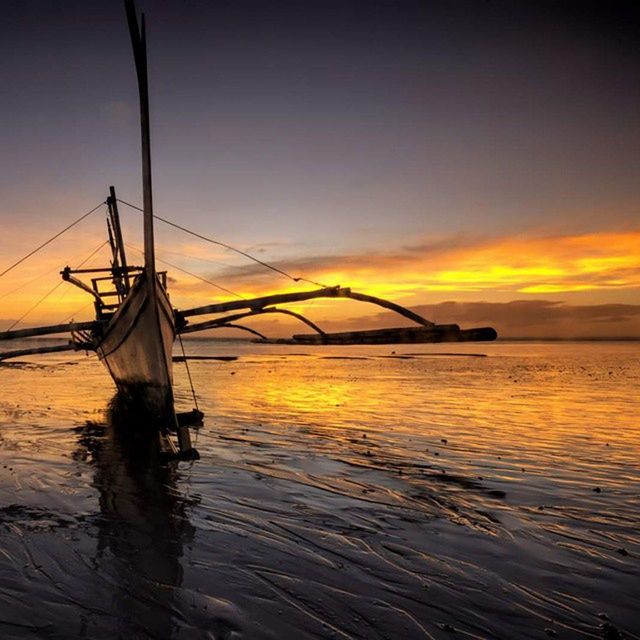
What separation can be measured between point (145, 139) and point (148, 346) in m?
5.13

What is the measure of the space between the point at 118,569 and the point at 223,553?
111 centimetres

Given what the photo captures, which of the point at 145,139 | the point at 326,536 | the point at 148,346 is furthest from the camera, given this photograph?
the point at 148,346

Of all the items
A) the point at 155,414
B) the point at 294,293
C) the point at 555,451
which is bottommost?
the point at 555,451

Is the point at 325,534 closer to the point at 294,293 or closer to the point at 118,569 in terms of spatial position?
the point at 118,569

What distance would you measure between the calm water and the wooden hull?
1.45m

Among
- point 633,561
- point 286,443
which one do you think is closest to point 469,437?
point 286,443

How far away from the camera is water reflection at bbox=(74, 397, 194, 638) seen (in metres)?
4.09

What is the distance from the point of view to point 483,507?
22.7 feet

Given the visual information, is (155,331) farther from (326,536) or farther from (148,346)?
(326,536)

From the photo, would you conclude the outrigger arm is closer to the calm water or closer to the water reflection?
the calm water

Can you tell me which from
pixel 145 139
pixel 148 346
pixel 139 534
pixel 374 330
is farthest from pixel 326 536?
pixel 145 139

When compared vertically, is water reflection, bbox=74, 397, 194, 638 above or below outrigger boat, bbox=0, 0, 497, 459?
below

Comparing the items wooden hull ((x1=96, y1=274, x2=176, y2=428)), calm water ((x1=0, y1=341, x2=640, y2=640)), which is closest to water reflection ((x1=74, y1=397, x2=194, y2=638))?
calm water ((x1=0, y1=341, x2=640, y2=640))

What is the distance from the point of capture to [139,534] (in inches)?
229
